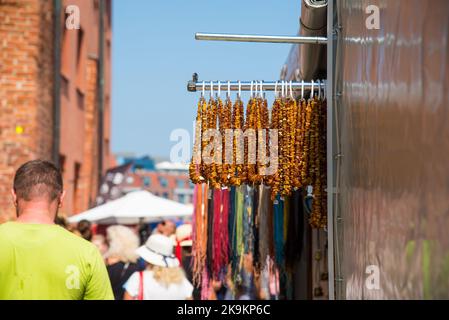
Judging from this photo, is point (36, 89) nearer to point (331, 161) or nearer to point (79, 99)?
point (79, 99)

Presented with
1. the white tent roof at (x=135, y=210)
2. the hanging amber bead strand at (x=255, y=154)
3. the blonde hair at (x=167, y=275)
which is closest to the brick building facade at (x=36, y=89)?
the white tent roof at (x=135, y=210)

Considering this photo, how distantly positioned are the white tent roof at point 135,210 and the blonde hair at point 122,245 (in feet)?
10.8

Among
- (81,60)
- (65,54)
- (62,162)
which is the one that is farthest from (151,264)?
(81,60)

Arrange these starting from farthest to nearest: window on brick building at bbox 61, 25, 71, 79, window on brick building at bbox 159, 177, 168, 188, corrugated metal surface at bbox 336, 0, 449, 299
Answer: window on brick building at bbox 159, 177, 168, 188, window on brick building at bbox 61, 25, 71, 79, corrugated metal surface at bbox 336, 0, 449, 299

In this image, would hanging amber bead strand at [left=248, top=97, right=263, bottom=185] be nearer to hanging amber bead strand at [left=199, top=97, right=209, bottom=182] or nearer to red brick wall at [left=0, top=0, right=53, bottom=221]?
hanging amber bead strand at [left=199, top=97, right=209, bottom=182]

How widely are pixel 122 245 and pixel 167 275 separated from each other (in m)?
1.61

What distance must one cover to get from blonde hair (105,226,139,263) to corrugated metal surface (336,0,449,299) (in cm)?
455

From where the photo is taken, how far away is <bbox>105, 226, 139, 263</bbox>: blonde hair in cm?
856

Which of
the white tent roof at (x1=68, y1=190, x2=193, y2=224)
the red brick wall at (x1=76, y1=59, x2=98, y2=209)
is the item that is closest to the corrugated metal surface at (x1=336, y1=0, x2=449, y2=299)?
the white tent roof at (x1=68, y1=190, x2=193, y2=224)

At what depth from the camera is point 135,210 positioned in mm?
12805

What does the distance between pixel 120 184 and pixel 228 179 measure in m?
12.4

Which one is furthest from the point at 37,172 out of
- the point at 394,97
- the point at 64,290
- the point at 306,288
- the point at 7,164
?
the point at 7,164

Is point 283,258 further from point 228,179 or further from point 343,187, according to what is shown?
point 343,187

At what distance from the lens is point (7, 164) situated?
34.2 ft
